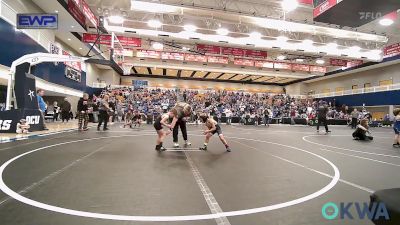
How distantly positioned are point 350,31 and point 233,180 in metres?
20.6

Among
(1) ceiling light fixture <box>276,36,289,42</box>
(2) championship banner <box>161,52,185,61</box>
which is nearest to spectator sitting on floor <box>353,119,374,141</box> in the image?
(1) ceiling light fixture <box>276,36,289,42</box>

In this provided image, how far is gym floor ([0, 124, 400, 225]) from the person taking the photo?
253 cm

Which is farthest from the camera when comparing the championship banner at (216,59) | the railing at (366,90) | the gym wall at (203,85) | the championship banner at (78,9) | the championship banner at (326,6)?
the gym wall at (203,85)

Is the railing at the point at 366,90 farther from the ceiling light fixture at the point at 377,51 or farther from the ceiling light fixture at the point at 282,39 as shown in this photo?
the ceiling light fixture at the point at 282,39

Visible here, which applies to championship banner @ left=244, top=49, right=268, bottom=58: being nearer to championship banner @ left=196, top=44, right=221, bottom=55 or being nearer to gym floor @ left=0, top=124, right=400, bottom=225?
championship banner @ left=196, top=44, right=221, bottom=55

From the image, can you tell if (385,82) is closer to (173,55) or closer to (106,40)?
(173,55)

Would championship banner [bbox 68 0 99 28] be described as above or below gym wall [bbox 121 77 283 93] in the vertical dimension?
above

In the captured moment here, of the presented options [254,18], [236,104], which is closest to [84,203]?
[254,18]

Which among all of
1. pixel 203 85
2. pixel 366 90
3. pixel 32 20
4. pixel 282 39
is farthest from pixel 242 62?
pixel 32 20

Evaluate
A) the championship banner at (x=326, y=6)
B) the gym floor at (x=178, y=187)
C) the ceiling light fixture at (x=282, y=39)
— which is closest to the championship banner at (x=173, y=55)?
→ the ceiling light fixture at (x=282, y=39)

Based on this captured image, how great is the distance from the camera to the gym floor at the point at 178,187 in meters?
2.53

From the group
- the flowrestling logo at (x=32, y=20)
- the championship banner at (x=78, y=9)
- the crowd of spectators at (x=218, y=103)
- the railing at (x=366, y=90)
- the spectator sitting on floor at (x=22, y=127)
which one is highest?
the championship banner at (x=78, y=9)

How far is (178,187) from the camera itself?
11.6 ft

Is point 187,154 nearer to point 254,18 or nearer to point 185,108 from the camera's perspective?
point 185,108
